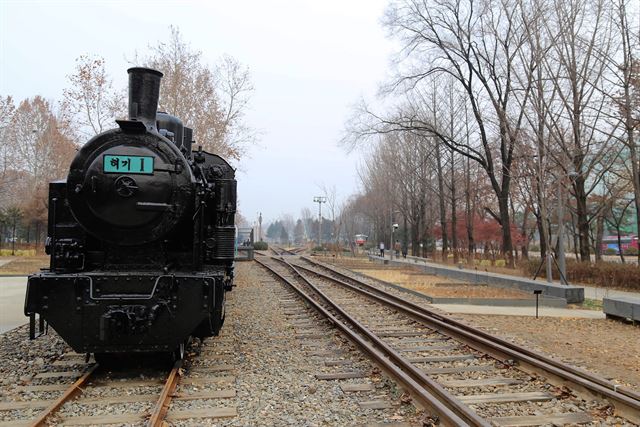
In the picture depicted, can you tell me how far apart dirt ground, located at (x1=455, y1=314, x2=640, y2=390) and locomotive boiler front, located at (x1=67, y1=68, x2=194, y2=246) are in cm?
604

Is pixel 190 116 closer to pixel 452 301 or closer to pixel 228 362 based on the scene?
pixel 452 301

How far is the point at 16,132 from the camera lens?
40438 mm

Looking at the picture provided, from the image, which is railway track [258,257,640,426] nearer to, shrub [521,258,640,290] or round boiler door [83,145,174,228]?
round boiler door [83,145,174,228]

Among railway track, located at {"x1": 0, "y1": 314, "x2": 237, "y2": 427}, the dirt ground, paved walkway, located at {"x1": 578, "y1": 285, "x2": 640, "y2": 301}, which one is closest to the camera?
railway track, located at {"x1": 0, "y1": 314, "x2": 237, "y2": 427}

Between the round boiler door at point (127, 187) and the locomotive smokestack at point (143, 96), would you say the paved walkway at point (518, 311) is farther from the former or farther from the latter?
Answer: the locomotive smokestack at point (143, 96)

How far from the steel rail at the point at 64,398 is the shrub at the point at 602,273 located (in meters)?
19.3

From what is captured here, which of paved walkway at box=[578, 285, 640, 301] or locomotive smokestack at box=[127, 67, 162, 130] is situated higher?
locomotive smokestack at box=[127, 67, 162, 130]

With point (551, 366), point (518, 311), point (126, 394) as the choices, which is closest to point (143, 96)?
point (126, 394)

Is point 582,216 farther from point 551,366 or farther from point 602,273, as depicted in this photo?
point 551,366

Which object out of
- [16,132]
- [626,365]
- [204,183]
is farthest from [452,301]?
[16,132]

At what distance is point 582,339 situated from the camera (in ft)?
30.1

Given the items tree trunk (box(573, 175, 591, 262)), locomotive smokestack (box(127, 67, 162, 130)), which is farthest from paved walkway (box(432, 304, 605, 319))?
tree trunk (box(573, 175, 591, 262))

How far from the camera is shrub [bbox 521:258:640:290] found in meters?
19.0

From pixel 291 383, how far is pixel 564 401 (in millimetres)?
3063
